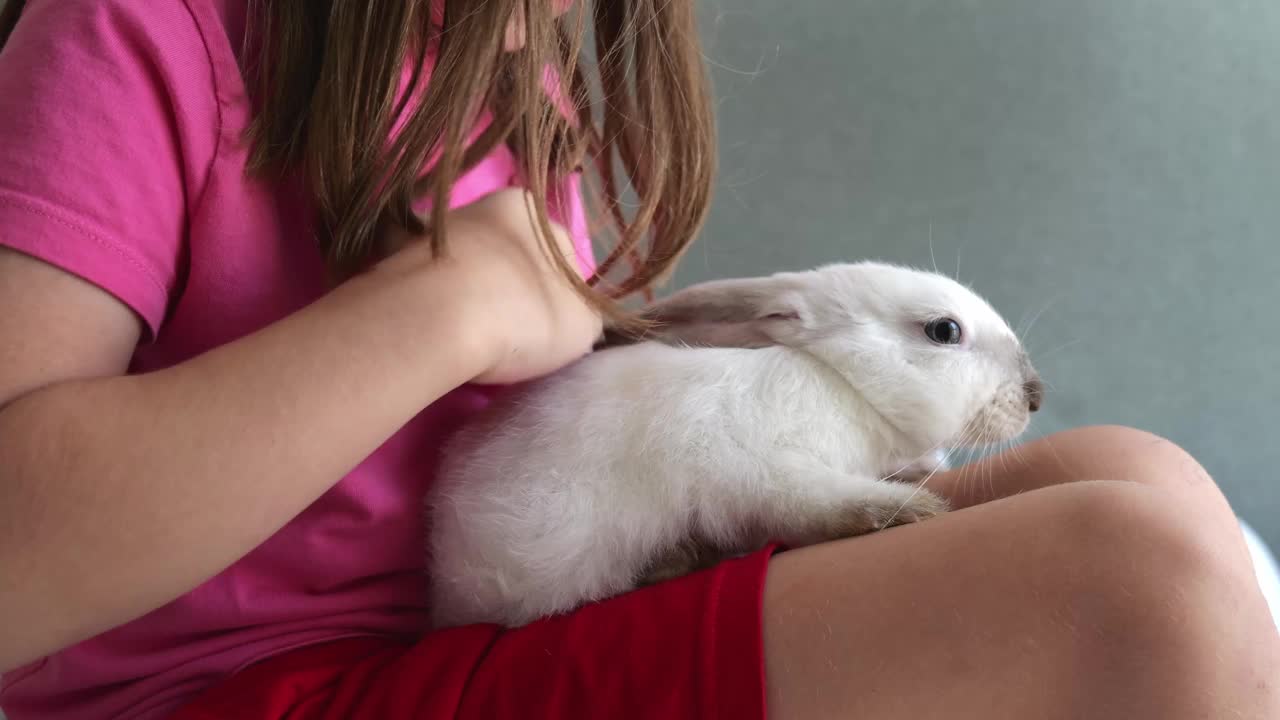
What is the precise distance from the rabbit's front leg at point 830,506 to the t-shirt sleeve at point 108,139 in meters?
0.37

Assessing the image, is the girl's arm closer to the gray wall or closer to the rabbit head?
the rabbit head

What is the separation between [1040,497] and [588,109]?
1.39ft

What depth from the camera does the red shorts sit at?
0.50 meters

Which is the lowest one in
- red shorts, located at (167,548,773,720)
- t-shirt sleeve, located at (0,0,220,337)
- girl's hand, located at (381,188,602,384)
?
red shorts, located at (167,548,773,720)

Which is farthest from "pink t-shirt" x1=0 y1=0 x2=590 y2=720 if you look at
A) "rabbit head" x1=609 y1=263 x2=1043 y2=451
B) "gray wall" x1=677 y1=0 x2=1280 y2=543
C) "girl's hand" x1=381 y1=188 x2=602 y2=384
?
"gray wall" x1=677 y1=0 x2=1280 y2=543

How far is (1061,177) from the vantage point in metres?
1.33

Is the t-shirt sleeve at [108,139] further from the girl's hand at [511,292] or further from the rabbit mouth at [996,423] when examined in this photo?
the rabbit mouth at [996,423]

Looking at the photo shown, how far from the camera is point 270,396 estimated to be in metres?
0.48

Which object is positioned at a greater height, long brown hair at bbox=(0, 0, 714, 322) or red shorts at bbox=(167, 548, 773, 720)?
long brown hair at bbox=(0, 0, 714, 322)

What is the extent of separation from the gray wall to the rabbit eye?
0.68 meters

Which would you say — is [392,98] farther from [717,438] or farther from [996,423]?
[996,423]

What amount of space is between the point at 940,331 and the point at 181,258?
1.64 ft

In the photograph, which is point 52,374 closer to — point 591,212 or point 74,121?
point 74,121

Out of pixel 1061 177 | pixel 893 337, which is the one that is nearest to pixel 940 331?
pixel 893 337
